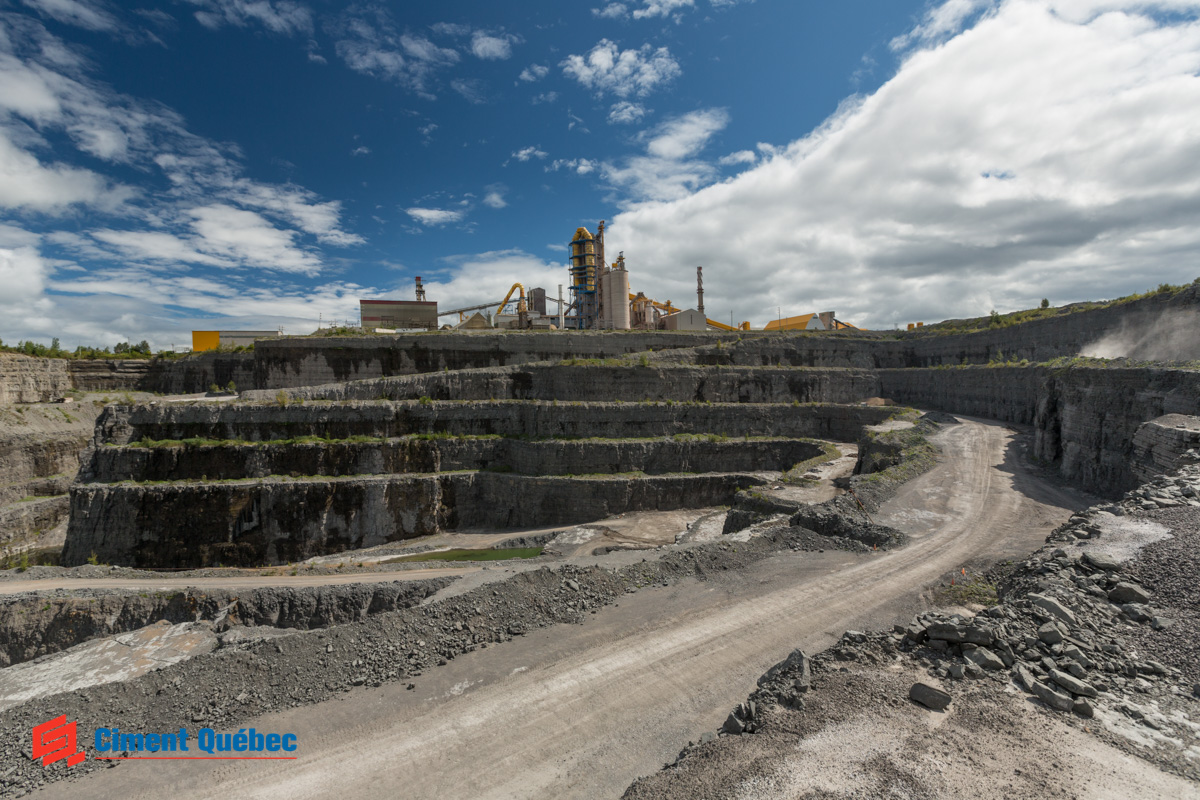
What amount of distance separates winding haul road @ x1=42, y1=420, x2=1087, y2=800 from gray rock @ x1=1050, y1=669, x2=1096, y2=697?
3471mm

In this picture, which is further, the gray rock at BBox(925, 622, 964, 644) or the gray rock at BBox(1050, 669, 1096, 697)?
the gray rock at BBox(925, 622, 964, 644)

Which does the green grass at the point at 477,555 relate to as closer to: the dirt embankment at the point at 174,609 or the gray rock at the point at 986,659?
the dirt embankment at the point at 174,609

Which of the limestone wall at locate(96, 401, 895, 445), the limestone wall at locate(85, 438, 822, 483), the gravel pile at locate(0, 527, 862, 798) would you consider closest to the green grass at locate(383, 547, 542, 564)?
the limestone wall at locate(85, 438, 822, 483)

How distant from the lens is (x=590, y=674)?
27.0 ft

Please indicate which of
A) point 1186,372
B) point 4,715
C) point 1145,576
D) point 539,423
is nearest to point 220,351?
point 539,423

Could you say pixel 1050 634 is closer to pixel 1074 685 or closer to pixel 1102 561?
Answer: pixel 1074 685

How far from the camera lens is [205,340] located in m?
43.6

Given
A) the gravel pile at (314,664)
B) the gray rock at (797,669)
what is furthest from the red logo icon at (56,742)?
the gray rock at (797,669)

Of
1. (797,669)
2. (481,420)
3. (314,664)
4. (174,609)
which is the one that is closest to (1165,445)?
(797,669)

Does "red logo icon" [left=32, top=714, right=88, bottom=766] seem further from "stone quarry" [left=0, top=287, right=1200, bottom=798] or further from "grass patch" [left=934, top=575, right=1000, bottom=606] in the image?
"grass patch" [left=934, top=575, right=1000, bottom=606]

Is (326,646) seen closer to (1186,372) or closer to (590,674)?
(590,674)

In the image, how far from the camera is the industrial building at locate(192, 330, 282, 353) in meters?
42.9

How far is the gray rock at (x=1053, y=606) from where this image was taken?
682 cm

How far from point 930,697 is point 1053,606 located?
2.78m
